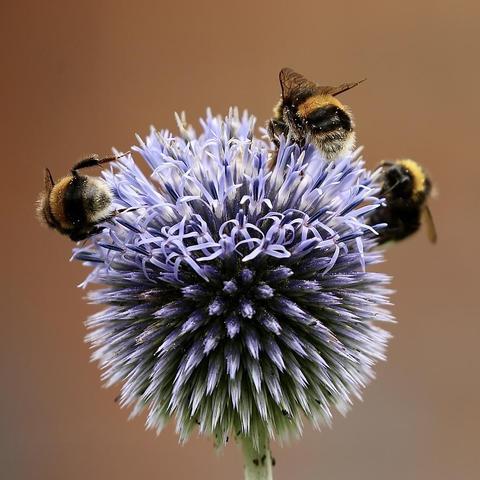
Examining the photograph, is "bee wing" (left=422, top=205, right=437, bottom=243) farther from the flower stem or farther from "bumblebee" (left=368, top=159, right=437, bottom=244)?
the flower stem

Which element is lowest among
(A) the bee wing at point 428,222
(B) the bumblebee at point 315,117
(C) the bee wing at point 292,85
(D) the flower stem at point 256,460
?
(D) the flower stem at point 256,460

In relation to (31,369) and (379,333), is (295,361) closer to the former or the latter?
(379,333)

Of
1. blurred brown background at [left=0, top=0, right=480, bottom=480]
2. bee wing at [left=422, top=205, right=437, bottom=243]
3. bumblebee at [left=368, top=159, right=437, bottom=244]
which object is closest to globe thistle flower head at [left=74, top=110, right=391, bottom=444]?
bumblebee at [left=368, top=159, right=437, bottom=244]

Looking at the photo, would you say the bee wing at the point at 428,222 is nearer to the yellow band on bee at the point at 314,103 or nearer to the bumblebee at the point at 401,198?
the bumblebee at the point at 401,198

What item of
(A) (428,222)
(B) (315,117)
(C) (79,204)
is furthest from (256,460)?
(A) (428,222)

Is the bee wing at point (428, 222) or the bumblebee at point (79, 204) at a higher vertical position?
the bumblebee at point (79, 204)

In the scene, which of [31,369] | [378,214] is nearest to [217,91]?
[31,369]

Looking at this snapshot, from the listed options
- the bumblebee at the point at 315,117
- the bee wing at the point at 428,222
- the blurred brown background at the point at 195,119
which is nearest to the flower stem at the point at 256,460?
the bumblebee at the point at 315,117
